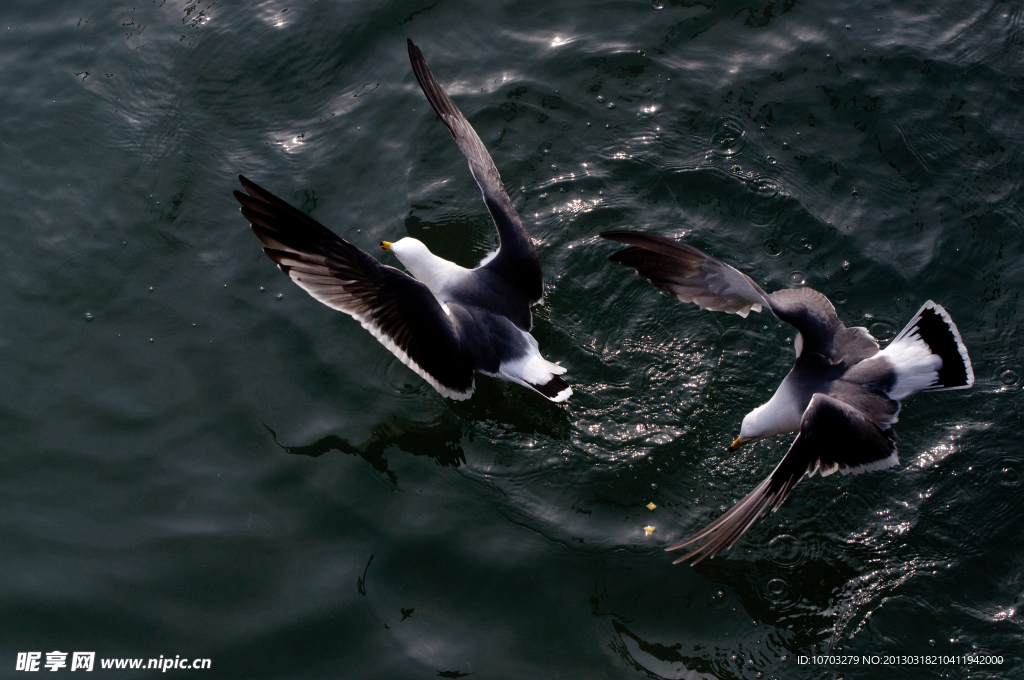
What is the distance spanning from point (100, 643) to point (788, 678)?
3.71 m

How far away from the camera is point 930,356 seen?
462 centimetres

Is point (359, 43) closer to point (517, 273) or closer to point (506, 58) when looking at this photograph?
point (506, 58)

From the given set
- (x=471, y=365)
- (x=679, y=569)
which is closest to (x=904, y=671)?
(x=679, y=569)

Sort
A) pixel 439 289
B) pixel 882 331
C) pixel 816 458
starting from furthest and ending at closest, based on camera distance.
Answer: pixel 439 289 → pixel 882 331 → pixel 816 458

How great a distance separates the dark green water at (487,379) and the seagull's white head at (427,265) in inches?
20.4

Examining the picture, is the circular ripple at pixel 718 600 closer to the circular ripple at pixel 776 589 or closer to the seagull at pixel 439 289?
the circular ripple at pixel 776 589

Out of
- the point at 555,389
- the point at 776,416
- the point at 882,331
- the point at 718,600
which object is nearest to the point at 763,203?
the point at 882,331

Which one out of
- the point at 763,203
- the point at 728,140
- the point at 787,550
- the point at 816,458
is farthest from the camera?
the point at 728,140

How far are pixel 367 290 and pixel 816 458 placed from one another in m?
2.78

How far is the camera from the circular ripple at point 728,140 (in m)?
6.16

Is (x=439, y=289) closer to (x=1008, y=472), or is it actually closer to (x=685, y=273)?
(x=685, y=273)

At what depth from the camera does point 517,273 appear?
5438 millimetres

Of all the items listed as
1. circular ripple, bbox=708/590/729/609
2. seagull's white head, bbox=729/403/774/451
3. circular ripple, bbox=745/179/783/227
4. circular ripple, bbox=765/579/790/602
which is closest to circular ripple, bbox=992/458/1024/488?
seagull's white head, bbox=729/403/774/451

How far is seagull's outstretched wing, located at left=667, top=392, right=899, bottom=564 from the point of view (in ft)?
12.9
